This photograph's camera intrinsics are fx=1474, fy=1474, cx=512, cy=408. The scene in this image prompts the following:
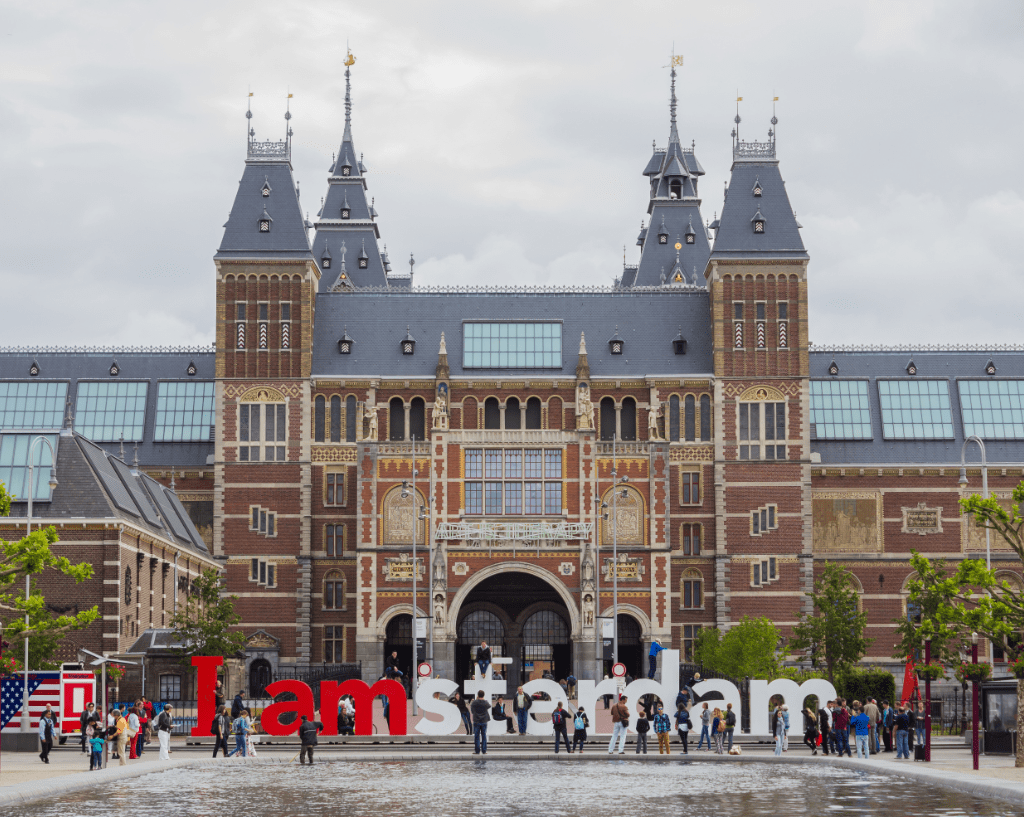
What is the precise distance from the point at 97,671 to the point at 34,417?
30062 millimetres

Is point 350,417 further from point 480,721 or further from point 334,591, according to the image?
point 480,721

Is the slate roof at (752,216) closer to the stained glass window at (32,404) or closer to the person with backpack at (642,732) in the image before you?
the stained glass window at (32,404)

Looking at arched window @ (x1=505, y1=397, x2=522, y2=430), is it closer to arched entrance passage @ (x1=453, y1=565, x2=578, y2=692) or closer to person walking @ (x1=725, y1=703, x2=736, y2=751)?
arched entrance passage @ (x1=453, y1=565, x2=578, y2=692)

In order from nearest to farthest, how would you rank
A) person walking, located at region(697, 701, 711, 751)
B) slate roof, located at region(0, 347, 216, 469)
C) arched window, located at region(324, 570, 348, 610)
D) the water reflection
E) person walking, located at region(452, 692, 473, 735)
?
1. the water reflection
2. person walking, located at region(697, 701, 711, 751)
3. person walking, located at region(452, 692, 473, 735)
4. arched window, located at region(324, 570, 348, 610)
5. slate roof, located at region(0, 347, 216, 469)

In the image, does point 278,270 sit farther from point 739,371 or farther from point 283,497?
point 739,371

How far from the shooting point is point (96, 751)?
3588 cm

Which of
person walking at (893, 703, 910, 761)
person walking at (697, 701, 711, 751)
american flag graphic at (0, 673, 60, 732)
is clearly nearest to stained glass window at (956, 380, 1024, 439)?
person walking at (697, 701, 711, 751)

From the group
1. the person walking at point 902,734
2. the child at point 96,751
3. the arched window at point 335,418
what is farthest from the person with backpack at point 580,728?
the arched window at point 335,418

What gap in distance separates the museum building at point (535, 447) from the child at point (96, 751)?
34948 millimetres

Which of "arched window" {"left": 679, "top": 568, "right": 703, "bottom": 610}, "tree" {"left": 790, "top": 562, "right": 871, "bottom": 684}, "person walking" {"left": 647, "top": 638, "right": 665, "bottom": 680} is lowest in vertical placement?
"person walking" {"left": 647, "top": 638, "right": 665, "bottom": 680}

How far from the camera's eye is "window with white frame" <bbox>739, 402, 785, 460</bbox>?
252ft

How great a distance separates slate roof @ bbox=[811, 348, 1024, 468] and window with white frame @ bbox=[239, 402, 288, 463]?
2883 centimetres

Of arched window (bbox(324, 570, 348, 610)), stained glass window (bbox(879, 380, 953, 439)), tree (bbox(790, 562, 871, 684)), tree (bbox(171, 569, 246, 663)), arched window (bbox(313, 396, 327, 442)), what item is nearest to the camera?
tree (bbox(171, 569, 246, 663))

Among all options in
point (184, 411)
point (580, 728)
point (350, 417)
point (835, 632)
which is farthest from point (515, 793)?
point (184, 411)
